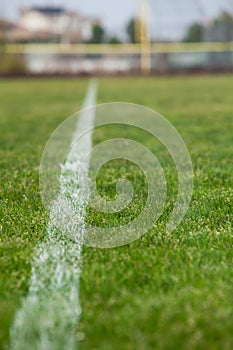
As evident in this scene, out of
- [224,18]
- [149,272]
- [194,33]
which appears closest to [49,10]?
[224,18]

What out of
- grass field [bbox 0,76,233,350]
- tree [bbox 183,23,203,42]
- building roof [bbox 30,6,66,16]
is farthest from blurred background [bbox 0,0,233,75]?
building roof [bbox 30,6,66,16]

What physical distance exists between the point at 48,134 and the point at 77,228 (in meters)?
3.33

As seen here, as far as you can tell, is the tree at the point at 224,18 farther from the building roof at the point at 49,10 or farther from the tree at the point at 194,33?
the building roof at the point at 49,10

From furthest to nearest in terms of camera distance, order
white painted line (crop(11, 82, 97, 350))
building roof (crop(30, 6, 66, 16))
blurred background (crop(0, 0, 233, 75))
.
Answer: building roof (crop(30, 6, 66, 16)) < blurred background (crop(0, 0, 233, 75)) < white painted line (crop(11, 82, 97, 350))

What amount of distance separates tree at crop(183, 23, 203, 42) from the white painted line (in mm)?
22286

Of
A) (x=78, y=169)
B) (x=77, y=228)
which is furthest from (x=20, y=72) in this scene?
(x=77, y=228)

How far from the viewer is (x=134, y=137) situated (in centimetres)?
512

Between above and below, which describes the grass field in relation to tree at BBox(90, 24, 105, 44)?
below

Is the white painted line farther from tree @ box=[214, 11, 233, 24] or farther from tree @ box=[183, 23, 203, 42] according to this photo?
tree @ box=[214, 11, 233, 24]

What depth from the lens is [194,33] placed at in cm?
2412

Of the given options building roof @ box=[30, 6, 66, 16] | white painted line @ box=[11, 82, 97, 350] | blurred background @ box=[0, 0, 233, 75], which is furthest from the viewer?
building roof @ box=[30, 6, 66, 16]

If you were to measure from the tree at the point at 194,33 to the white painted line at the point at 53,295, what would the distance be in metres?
22.3

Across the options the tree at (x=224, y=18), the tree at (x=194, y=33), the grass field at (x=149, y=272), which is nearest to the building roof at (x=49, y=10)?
the tree at (x=224, y=18)

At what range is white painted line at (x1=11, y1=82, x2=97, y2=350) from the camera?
1407 mm
